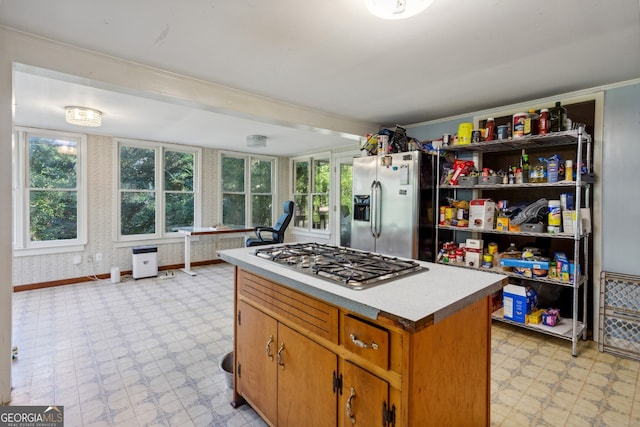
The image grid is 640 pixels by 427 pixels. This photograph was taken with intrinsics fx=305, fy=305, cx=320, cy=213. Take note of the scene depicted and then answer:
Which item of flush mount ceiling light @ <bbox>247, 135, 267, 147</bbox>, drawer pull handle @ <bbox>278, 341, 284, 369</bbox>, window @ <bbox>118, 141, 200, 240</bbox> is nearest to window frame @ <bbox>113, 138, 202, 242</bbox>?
window @ <bbox>118, 141, 200, 240</bbox>

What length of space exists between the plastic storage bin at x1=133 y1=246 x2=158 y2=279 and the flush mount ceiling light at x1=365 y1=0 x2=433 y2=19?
4869 millimetres

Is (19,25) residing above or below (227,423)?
above

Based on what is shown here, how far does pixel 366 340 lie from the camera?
1114 mm

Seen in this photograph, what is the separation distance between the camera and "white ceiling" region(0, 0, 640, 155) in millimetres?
1636

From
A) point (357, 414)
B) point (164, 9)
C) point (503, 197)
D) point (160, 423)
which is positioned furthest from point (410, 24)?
point (160, 423)

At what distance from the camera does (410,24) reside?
1.75 meters

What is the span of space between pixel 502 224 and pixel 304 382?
2563 millimetres

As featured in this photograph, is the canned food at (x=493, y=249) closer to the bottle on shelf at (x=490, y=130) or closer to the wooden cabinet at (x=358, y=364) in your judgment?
the bottle on shelf at (x=490, y=130)

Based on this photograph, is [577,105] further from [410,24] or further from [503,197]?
[410,24]

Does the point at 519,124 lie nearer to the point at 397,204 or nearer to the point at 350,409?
the point at 397,204

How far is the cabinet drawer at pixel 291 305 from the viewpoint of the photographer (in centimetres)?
128

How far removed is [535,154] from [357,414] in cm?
317

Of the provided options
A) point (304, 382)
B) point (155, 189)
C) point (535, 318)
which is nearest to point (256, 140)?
point (155, 189)

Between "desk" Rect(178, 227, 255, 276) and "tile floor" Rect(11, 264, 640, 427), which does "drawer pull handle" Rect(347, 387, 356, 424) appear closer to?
"tile floor" Rect(11, 264, 640, 427)
